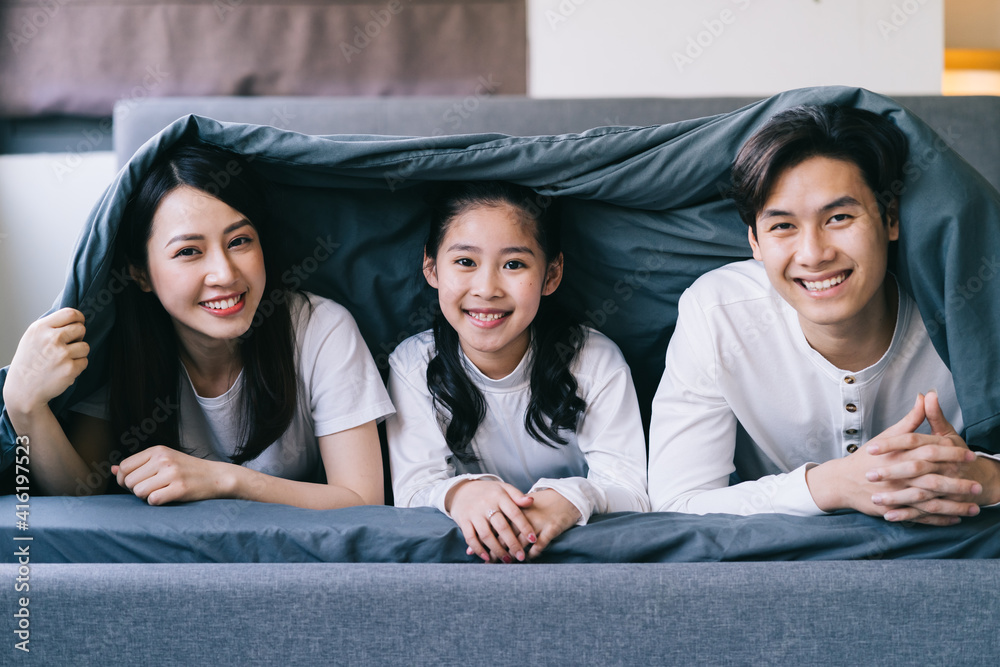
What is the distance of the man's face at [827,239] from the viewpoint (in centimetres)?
103

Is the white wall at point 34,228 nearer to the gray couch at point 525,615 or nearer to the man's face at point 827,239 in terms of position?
the gray couch at point 525,615

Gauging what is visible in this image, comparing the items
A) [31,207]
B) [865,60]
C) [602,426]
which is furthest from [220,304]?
[865,60]

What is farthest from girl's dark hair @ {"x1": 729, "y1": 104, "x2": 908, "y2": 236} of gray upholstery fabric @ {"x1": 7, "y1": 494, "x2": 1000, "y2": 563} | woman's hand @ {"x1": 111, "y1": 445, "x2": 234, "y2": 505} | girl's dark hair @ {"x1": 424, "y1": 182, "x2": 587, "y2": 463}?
woman's hand @ {"x1": 111, "y1": 445, "x2": 234, "y2": 505}

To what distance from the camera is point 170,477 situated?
1.04m

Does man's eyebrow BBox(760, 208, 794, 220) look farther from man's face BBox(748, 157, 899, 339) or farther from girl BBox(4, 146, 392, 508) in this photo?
girl BBox(4, 146, 392, 508)

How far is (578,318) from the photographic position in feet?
4.48

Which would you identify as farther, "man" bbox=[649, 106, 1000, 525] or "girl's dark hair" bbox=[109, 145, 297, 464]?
"girl's dark hair" bbox=[109, 145, 297, 464]

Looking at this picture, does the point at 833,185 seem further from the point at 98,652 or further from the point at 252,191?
the point at 98,652

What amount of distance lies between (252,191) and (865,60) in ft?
5.93

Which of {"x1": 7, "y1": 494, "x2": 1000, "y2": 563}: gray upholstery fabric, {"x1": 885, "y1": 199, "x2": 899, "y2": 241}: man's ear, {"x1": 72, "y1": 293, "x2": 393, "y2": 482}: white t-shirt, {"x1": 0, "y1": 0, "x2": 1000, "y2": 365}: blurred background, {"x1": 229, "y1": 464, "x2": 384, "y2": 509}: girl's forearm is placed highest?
{"x1": 0, "y1": 0, "x2": 1000, "y2": 365}: blurred background

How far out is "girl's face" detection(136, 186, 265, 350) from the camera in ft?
3.69

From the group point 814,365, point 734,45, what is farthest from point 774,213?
point 734,45

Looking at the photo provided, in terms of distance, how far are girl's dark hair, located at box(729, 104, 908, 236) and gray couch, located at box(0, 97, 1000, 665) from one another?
0.52 metres

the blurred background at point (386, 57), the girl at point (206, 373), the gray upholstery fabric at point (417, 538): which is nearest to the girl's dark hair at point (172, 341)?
the girl at point (206, 373)
